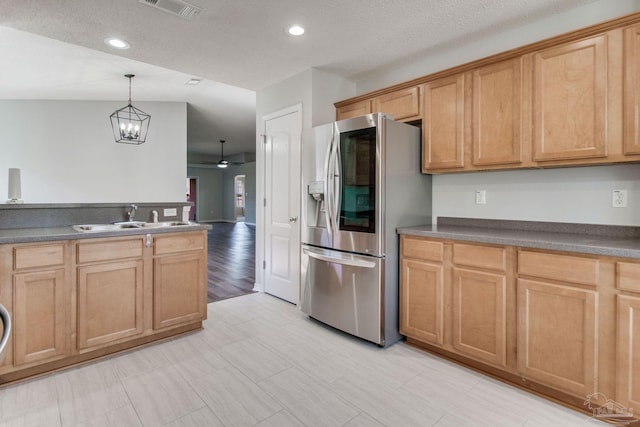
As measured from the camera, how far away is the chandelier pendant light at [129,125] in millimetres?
4801

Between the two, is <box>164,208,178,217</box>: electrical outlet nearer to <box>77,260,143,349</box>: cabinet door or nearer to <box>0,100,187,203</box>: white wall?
<box>77,260,143,349</box>: cabinet door

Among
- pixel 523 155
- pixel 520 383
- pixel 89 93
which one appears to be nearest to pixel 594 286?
pixel 520 383

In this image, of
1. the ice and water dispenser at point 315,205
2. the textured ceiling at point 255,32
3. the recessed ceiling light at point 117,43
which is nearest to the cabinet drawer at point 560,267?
the ice and water dispenser at point 315,205

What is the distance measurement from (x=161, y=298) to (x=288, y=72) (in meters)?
2.50

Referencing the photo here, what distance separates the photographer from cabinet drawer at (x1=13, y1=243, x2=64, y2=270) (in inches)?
80.6

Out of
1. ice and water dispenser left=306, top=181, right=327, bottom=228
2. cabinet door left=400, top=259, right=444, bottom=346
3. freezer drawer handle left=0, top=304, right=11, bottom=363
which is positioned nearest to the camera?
freezer drawer handle left=0, top=304, right=11, bottom=363

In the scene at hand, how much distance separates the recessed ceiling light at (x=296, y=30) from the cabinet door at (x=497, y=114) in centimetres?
136

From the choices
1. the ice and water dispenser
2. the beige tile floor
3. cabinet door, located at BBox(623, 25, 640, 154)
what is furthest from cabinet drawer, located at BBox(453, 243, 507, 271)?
the ice and water dispenser

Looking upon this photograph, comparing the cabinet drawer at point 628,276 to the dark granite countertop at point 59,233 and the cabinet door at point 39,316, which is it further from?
the cabinet door at point 39,316

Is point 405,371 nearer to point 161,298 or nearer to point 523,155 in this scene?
point 523,155

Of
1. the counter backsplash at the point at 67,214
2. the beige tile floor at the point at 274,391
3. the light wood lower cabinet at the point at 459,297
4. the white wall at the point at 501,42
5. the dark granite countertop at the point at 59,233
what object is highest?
the white wall at the point at 501,42

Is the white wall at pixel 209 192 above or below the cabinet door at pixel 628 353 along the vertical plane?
above

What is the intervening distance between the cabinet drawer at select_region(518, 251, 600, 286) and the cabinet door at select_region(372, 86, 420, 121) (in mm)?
1428

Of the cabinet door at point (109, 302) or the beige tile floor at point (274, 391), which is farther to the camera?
the cabinet door at point (109, 302)
